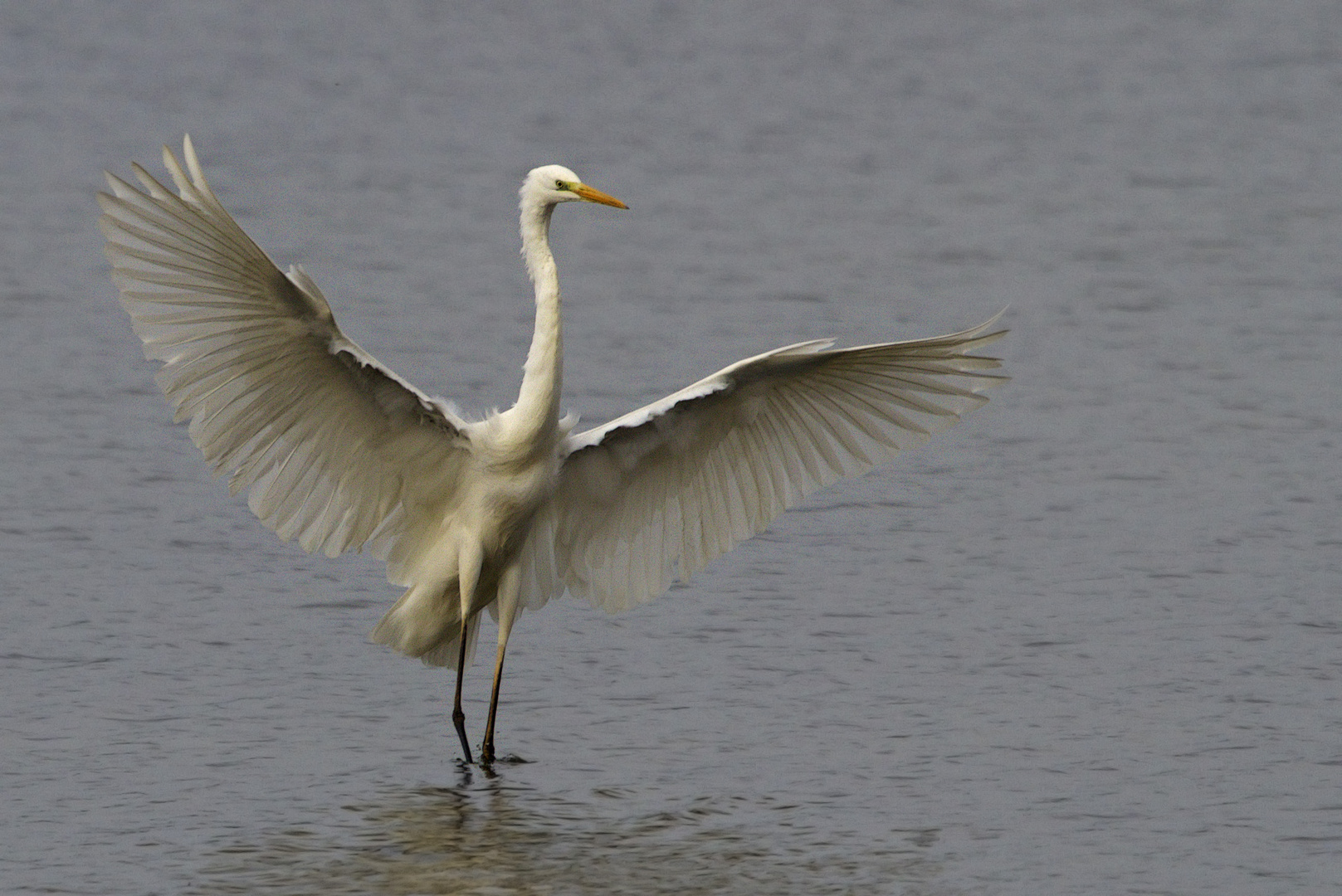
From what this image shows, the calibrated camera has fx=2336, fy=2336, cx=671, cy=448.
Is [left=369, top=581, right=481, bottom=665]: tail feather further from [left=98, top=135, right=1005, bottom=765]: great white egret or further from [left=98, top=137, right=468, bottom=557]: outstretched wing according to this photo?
[left=98, top=137, right=468, bottom=557]: outstretched wing

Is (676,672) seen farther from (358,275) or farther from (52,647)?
(358,275)

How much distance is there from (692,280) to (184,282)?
6324mm

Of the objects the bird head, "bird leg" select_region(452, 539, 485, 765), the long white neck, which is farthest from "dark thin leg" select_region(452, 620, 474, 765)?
the bird head

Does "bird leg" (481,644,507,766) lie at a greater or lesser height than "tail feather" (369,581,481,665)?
lesser

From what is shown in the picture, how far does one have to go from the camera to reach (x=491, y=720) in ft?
26.3

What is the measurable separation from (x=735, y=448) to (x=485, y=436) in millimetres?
969

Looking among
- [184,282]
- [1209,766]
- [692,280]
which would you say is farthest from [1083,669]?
[692,280]

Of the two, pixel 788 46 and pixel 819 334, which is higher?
pixel 788 46

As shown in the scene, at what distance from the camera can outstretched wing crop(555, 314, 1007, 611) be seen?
8.03 metres

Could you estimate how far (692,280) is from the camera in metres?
13.3

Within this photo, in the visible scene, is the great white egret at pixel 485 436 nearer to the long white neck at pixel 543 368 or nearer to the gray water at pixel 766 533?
the long white neck at pixel 543 368

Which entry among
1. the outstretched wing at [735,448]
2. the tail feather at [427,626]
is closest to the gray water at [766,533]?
the tail feather at [427,626]

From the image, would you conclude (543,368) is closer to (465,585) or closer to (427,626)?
(465,585)

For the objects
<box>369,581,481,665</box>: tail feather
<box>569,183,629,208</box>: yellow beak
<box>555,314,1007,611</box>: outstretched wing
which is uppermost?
<box>569,183,629,208</box>: yellow beak
